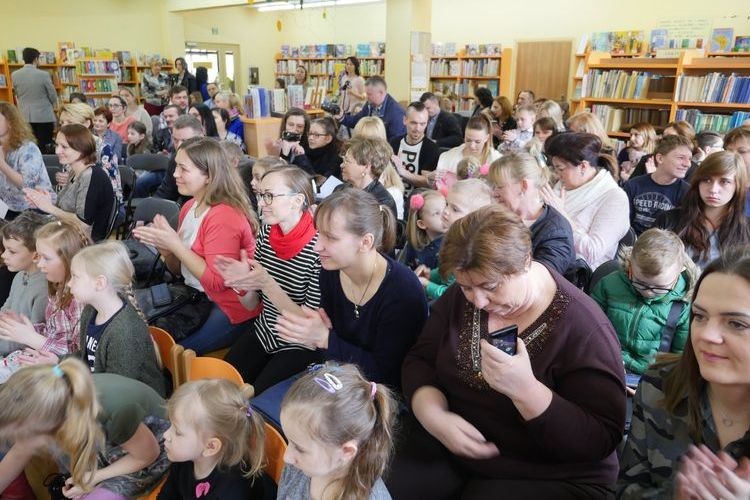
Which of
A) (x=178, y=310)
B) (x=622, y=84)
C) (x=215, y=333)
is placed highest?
(x=622, y=84)

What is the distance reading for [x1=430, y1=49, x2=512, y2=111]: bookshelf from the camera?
986 cm

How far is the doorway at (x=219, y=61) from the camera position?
1270 cm

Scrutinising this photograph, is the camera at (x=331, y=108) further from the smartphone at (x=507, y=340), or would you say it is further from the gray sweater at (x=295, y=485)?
the smartphone at (x=507, y=340)

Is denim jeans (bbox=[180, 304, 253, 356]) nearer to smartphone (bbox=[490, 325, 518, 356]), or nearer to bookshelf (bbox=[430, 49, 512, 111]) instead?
smartphone (bbox=[490, 325, 518, 356])

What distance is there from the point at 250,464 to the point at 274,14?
14.0 meters

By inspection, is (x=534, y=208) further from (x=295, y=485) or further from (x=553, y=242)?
(x=295, y=485)

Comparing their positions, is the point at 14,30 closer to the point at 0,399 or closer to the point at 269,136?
the point at 269,136

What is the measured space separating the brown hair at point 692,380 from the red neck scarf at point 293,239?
151 cm

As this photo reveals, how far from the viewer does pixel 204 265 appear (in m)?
2.50

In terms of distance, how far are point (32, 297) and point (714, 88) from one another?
284 inches

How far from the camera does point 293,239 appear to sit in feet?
7.72

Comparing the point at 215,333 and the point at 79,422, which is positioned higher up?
the point at 79,422

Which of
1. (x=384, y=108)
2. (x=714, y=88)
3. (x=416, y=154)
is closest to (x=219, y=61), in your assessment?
(x=384, y=108)

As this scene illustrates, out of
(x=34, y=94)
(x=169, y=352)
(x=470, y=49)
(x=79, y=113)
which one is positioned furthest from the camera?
(x=470, y=49)
